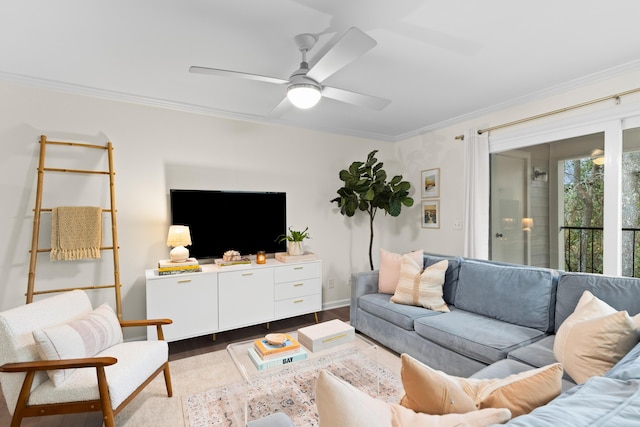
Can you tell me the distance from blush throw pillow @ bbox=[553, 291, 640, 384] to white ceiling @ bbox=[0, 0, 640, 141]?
175cm

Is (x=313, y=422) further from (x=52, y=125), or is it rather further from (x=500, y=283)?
(x=52, y=125)

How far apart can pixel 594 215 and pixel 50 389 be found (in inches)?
166

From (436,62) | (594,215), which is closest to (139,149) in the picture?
(436,62)

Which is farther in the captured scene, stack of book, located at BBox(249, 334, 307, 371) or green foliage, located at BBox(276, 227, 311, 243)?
green foliage, located at BBox(276, 227, 311, 243)

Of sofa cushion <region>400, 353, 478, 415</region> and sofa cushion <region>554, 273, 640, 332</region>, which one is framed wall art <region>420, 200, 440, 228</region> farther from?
sofa cushion <region>400, 353, 478, 415</region>

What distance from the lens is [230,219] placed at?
11.8ft

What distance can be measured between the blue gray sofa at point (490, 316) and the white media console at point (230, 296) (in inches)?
28.8

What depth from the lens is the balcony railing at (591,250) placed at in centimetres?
272

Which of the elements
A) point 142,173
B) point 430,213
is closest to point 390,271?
point 430,213

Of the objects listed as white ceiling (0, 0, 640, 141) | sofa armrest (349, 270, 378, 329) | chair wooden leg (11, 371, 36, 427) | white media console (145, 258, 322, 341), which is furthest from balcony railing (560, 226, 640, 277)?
chair wooden leg (11, 371, 36, 427)

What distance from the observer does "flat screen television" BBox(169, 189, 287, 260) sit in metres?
3.37

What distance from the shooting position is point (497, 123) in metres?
3.58

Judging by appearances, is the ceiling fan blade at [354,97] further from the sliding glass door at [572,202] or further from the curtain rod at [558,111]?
the sliding glass door at [572,202]

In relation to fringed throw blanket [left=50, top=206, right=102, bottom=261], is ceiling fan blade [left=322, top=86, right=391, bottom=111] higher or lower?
higher
